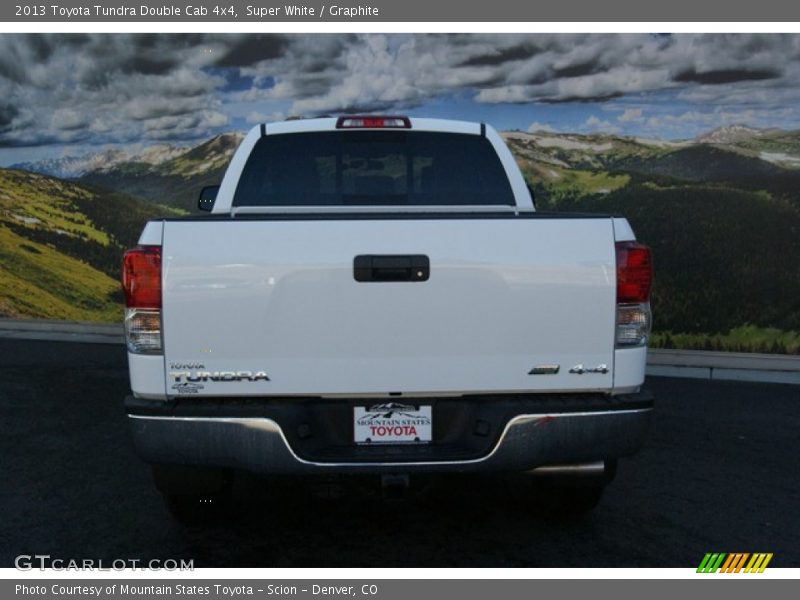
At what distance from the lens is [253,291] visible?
11.2 ft

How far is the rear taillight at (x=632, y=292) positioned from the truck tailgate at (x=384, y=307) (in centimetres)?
5

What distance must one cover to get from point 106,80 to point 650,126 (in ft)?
24.4

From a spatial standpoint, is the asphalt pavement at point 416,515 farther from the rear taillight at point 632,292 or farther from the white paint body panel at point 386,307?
the rear taillight at point 632,292

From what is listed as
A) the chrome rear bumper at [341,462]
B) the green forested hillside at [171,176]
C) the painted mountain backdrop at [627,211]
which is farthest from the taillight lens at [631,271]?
the green forested hillside at [171,176]

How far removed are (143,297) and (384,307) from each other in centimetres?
97

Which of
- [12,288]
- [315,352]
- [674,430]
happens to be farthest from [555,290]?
[12,288]

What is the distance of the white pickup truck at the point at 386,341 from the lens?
3424mm

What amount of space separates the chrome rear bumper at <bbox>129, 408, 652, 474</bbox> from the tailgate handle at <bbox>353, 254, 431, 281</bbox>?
2.31 feet

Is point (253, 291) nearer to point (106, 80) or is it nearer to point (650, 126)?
point (650, 126)

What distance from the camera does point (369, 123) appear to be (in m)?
5.02

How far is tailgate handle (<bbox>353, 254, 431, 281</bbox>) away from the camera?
135 inches

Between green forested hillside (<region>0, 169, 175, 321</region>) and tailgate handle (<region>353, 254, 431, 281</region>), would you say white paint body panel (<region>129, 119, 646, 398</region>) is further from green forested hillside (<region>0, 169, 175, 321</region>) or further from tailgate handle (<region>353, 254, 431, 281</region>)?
green forested hillside (<region>0, 169, 175, 321</region>)

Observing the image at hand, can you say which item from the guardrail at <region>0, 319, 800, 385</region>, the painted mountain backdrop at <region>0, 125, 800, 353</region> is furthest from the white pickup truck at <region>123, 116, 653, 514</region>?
the painted mountain backdrop at <region>0, 125, 800, 353</region>

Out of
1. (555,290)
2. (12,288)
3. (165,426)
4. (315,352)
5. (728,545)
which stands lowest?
(12,288)
